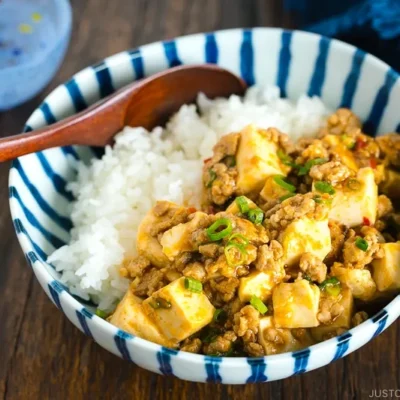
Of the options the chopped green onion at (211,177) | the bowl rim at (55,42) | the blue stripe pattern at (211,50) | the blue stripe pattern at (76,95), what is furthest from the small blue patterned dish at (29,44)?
the chopped green onion at (211,177)

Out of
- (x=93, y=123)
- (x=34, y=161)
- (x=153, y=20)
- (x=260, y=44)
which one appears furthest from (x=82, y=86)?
(x=153, y=20)

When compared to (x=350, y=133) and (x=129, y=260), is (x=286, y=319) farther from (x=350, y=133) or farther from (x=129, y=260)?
(x=350, y=133)

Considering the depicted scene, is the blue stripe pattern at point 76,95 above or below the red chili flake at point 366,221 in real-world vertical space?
above

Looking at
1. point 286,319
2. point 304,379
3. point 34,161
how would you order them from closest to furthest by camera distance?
point 286,319 → point 304,379 → point 34,161

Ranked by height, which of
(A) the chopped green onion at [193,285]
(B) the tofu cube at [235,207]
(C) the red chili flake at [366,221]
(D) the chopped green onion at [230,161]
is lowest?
(C) the red chili flake at [366,221]

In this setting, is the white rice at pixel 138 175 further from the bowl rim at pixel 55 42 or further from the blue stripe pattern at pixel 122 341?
the bowl rim at pixel 55 42
